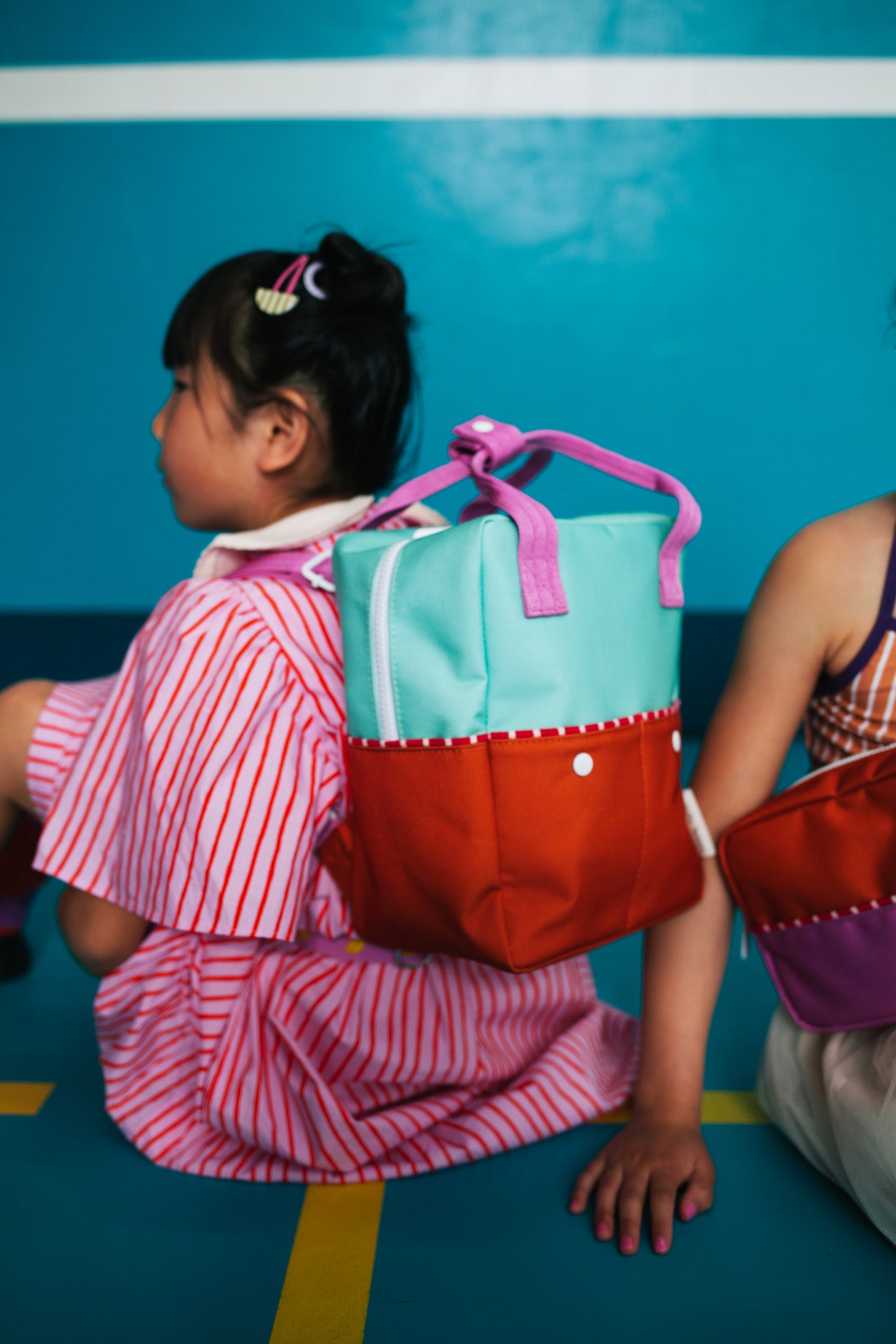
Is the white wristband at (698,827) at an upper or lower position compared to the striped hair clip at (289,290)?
lower

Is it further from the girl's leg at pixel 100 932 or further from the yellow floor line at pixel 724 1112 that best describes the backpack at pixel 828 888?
the girl's leg at pixel 100 932

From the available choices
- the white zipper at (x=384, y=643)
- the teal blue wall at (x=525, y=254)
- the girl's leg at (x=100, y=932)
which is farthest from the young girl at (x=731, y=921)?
the teal blue wall at (x=525, y=254)

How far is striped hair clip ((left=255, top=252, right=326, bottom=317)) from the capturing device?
101 cm

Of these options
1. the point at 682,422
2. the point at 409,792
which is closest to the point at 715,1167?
the point at 409,792

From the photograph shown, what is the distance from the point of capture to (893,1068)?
2.43ft

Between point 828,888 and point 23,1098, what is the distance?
0.74 meters

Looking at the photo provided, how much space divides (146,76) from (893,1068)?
1.97 m

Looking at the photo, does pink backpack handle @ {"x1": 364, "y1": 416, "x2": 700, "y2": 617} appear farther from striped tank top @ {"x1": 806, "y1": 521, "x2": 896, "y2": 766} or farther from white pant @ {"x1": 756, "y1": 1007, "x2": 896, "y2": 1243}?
white pant @ {"x1": 756, "y1": 1007, "x2": 896, "y2": 1243}

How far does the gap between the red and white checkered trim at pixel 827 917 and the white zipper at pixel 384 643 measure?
0.34 meters

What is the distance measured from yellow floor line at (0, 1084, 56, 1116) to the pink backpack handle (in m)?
0.61

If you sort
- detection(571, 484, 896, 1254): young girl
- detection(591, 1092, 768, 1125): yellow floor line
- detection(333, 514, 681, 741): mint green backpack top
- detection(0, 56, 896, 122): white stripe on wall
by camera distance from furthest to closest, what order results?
detection(0, 56, 896, 122): white stripe on wall < detection(591, 1092, 768, 1125): yellow floor line < detection(571, 484, 896, 1254): young girl < detection(333, 514, 681, 741): mint green backpack top

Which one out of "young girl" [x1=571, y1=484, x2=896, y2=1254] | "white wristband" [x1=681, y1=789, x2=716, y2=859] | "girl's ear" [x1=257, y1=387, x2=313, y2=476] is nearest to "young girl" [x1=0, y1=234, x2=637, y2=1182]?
"girl's ear" [x1=257, y1=387, x2=313, y2=476]

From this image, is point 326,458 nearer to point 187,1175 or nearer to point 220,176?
point 187,1175

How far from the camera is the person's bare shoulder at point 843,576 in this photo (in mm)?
820
